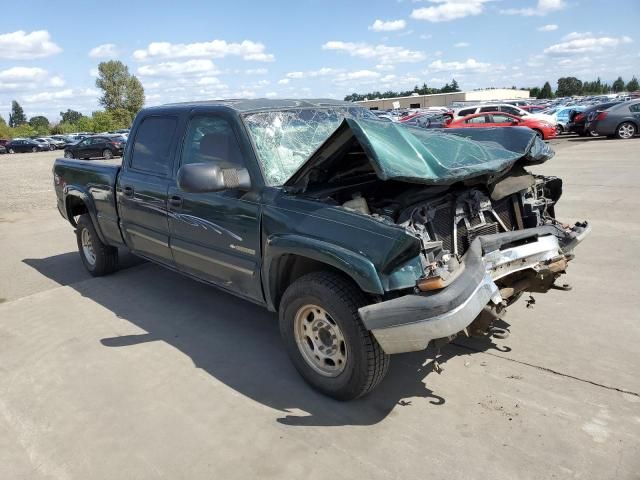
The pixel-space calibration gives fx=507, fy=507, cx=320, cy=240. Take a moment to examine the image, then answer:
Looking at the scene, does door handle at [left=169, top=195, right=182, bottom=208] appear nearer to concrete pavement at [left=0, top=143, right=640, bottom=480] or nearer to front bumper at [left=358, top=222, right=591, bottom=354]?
concrete pavement at [left=0, top=143, right=640, bottom=480]

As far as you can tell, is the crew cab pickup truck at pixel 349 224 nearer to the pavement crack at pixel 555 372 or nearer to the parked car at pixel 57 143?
the pavement crack at pixel 555 372

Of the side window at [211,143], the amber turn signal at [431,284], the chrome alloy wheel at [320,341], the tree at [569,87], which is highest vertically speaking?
the tree at [569,87]

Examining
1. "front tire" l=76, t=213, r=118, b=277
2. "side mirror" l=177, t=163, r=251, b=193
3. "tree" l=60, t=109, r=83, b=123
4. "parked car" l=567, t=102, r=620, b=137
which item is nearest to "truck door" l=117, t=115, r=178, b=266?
"front tire" l=76, t=213, r=118, b=277

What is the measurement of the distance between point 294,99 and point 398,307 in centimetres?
260

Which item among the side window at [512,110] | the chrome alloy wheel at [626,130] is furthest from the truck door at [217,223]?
the side window at [512,110]

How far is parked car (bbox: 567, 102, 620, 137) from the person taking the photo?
20.5 metres

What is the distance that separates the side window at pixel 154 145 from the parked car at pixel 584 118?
20141 mm

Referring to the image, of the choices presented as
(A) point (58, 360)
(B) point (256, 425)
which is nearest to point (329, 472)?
(B) point (256, 425)

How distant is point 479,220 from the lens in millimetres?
3627

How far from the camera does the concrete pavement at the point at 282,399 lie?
9.10 ft

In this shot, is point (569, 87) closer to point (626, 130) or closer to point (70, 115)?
point (626, 130)

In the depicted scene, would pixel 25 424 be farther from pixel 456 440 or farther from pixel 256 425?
pixel 456 440

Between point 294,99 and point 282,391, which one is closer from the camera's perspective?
point 282,391

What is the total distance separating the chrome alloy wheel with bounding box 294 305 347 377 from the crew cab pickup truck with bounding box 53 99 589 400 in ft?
0.03
